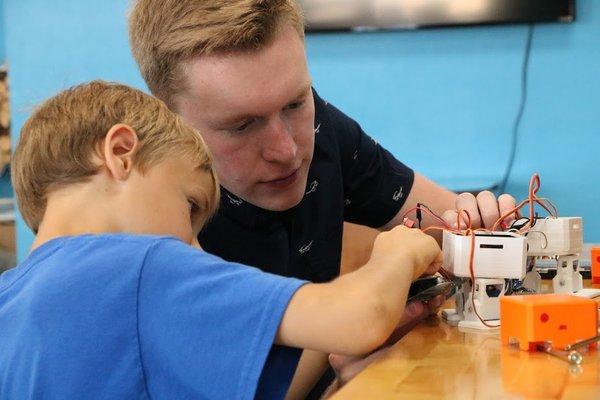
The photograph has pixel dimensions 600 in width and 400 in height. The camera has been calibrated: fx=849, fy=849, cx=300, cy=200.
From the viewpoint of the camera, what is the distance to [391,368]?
2.72 ft

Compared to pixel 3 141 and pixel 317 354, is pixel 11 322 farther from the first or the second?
pixel 3 141

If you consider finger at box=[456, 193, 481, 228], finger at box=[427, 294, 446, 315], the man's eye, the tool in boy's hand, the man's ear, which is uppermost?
the man's ear

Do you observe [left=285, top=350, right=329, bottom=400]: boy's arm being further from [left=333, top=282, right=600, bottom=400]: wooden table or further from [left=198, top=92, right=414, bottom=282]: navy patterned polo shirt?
[left=198, top=92, right=414, bottom=282]: navy patterned polo shirt

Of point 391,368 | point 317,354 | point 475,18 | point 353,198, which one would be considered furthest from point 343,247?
point 475,18

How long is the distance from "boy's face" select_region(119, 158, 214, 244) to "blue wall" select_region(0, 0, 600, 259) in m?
2.27

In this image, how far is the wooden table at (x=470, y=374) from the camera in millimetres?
719

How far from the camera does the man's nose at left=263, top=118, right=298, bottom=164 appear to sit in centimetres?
129

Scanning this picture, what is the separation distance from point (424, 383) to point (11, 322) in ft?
1.36

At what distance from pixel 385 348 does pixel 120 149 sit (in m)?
0.38

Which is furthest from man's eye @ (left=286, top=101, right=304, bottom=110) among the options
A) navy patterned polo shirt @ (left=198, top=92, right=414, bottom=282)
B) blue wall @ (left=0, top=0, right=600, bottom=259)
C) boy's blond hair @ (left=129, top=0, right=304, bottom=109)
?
blue wall @ (left=0, top=0, right=600, bottom=259)

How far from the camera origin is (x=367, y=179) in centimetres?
182

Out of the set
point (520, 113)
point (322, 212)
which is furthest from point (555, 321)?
point (520, 113)

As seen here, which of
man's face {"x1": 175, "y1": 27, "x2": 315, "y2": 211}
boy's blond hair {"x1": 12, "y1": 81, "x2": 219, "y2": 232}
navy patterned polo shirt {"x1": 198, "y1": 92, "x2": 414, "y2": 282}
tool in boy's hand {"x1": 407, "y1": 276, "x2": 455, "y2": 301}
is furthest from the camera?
navy patterned polo shirt {"x1": 198, "y1": 92, "x2": 414, "y2": 282}

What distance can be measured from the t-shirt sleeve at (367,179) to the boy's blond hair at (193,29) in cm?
43
